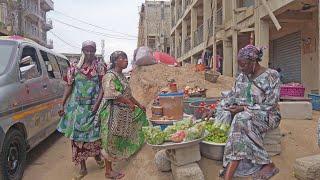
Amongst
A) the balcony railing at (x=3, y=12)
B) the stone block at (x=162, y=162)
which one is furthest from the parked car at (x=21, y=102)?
the balcony railing at (x=3, y=12)

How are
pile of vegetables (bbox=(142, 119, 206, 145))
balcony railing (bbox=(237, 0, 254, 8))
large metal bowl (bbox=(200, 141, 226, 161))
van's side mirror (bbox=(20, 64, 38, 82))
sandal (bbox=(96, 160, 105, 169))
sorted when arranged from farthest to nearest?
balcony railing (bbox=(237, 0, 254, 8))
sandal (bbox=(96, 160, 105, 169))
van's side mirror (bbox=(20, 64, 38, 82))
large metal bowl (bbox=(200, 141, 226, 161))
pile of vegetables (bbox=(142, 119, 206, 145))

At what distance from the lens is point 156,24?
46406 millimetres

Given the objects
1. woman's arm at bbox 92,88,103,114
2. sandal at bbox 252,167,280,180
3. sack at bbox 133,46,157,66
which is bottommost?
sandal at bbox 252,167,280,180

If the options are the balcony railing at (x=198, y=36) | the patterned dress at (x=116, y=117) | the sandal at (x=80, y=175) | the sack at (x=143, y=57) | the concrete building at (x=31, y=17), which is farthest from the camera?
the concrete building at (x=31, y=17)

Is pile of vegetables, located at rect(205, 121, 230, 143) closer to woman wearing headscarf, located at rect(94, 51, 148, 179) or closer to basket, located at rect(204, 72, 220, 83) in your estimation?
woman wearing headscarf, located at rect(94, 51, 148, 179)

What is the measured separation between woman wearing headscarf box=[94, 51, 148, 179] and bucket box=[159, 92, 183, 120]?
3.05ft

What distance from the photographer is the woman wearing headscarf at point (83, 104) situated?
5.16m

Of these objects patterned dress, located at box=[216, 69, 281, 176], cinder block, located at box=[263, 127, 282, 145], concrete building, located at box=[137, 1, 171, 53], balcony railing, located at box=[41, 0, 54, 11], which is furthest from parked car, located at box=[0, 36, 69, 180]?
balcony railing, located at box=[41, 0, 54, 11]

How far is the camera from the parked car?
469cm

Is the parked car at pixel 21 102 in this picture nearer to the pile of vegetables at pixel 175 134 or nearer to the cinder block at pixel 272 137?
the pile of vegetables at pixel 175 134

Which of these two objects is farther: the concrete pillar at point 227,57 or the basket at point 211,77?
the concrete pillar at point 227,57

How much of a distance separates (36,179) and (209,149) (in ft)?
8.12

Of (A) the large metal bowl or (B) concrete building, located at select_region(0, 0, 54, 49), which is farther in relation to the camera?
(B) concrete building, located at select_region(0, 0, 54, 49)

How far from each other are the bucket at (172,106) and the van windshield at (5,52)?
2372 mm
